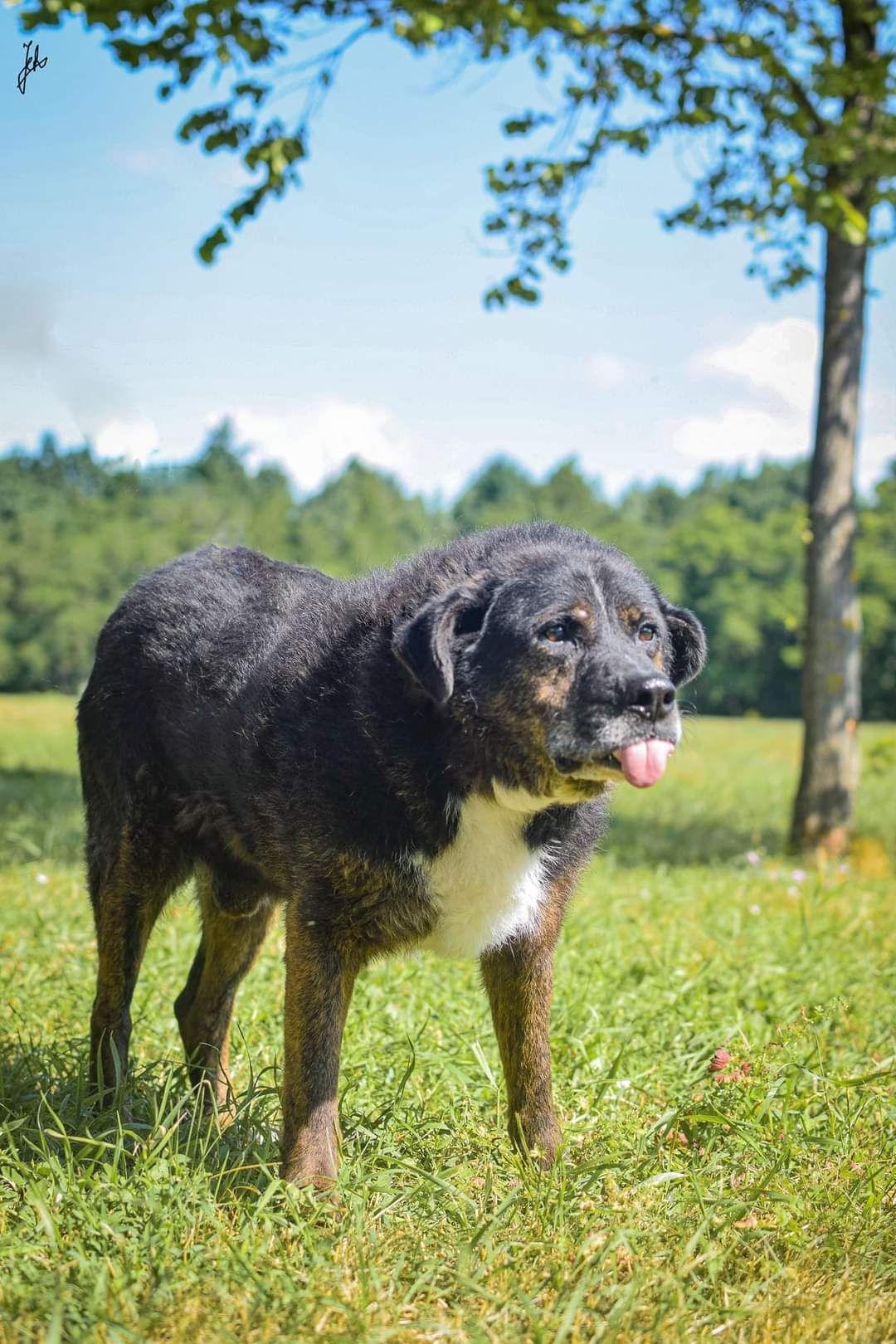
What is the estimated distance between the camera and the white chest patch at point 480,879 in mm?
2875

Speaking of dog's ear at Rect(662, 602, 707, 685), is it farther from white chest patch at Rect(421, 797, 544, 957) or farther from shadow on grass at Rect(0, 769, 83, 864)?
shadow on grass at Rect(0, 769, 83, 864)

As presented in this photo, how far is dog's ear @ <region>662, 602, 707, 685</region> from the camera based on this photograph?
316cm

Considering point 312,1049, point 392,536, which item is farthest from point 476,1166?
point 392,536

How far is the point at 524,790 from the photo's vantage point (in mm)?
2824

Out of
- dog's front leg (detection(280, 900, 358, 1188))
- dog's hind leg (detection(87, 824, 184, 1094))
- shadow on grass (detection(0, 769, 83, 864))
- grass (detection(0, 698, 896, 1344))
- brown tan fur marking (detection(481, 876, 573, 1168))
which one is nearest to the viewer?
grass (detection(0, 698, 896, 1344))

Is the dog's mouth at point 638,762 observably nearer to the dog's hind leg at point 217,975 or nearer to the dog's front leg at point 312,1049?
the dog's front leg at point 312,1049

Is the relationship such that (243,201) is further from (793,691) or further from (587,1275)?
(793,691)

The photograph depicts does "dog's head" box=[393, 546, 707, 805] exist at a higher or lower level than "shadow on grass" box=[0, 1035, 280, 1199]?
higher

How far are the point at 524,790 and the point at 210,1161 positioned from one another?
4.19 feet

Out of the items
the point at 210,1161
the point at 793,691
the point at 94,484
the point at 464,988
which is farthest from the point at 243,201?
the point at 793,691

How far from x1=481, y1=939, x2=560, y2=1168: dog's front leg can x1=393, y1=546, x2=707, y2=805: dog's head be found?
0.53m

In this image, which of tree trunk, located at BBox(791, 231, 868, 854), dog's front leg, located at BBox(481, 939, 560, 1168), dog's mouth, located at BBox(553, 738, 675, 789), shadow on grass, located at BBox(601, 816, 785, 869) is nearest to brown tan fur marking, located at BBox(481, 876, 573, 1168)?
dog's front leg, located at BBox(481, 939, 560, 1168)

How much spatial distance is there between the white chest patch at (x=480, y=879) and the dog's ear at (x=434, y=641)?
1.13ft

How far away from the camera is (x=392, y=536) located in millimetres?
44875
